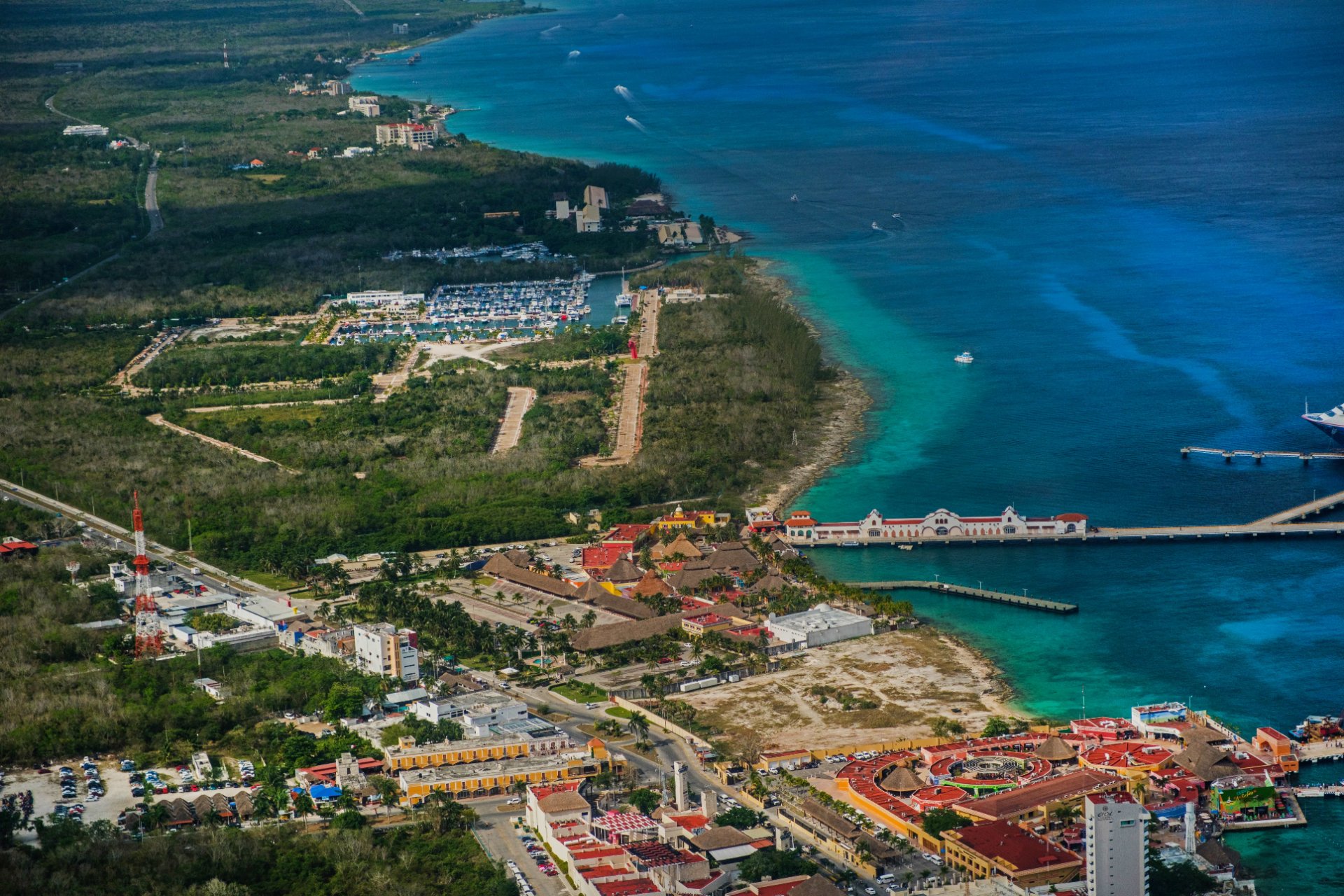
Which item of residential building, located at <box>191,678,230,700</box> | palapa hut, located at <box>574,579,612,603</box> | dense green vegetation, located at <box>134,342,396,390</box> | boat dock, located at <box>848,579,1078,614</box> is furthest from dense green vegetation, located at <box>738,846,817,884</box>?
dense green vegetation, located at <box>134,342,396,390</box>

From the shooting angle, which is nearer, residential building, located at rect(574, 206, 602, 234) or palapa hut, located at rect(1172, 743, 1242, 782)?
palapa hut, located at rect(1172, 743, 1242, 782)

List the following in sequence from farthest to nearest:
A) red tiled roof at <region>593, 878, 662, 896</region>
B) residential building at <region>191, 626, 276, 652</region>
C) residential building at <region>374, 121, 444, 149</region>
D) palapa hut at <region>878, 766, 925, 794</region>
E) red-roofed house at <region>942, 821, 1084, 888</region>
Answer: residential building at <region>374, 121, 444, 149</region> → residential building at <region>191, 626, 276, 652</region> → palapa hut at <region>878, 766, 925, 794</region> → red-roofed house at <region>942, 821, 1084, 888</region> → red tiled roof at <region>593, 878, 662, 896</region>

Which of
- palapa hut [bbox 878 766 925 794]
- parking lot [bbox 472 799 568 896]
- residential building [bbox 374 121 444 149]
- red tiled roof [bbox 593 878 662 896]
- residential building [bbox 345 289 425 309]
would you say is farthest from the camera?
residential building [bbox 374 121 444 149]

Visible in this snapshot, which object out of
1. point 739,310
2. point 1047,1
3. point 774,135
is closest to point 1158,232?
point 739,310

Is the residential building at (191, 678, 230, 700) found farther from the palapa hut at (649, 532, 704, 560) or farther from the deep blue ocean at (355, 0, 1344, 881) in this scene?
the deep blue ocean at (355, 0, 1344, 881)

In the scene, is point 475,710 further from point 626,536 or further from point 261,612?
point 626,536

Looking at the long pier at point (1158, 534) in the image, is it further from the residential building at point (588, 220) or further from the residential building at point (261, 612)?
the residential building at point (588, 220)

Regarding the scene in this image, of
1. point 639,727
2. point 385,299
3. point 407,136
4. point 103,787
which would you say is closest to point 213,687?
point 103,787
